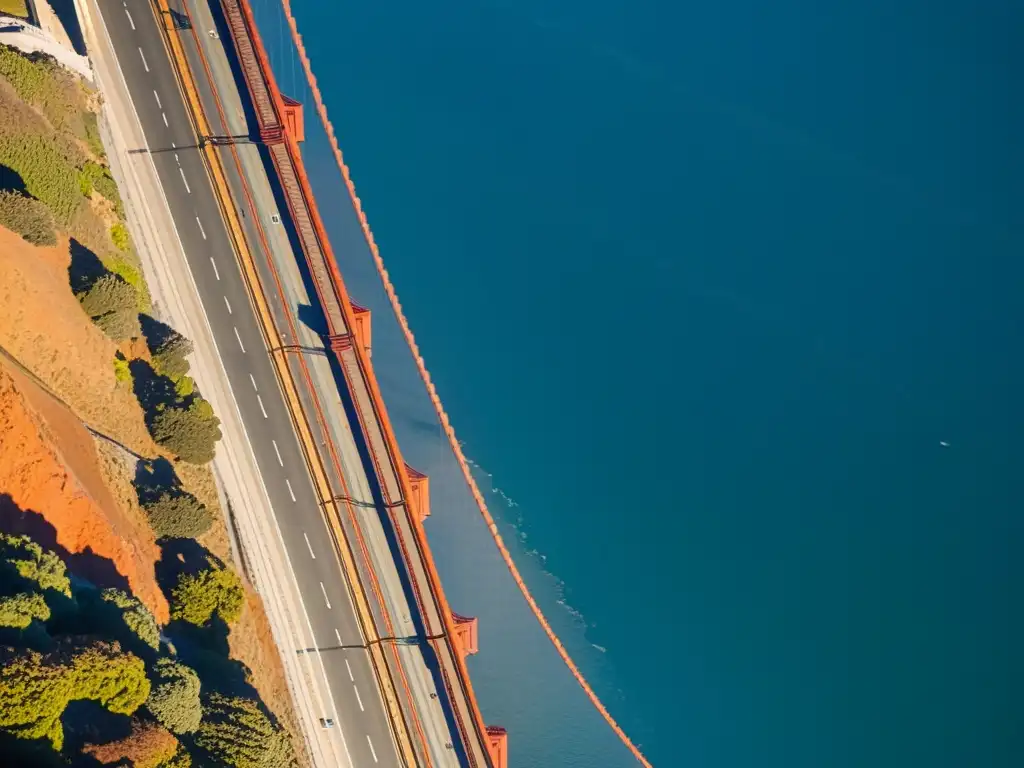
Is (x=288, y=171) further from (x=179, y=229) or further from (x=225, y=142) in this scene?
(x=179, y=229)

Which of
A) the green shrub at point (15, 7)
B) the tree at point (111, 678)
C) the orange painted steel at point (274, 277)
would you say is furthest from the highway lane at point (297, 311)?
the tree at point (111, 678)

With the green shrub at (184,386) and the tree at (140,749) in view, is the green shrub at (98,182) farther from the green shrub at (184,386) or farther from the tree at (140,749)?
the tree at (140,749)

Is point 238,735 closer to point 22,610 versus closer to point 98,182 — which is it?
point 22,610

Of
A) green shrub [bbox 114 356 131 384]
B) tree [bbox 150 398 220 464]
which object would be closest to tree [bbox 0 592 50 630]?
tree [bbox 150 398 220 464]

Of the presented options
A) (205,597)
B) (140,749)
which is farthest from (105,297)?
(140,749)

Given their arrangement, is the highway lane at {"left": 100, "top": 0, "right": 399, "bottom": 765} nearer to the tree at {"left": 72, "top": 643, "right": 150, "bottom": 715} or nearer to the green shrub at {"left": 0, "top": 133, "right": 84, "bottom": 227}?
the green shrub at {"left": 0, "top": 133, "right": 84, "bottom": 227}

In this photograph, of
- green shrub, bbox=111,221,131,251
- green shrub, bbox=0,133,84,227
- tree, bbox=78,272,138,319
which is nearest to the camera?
green shrub, bbox=0,133,84,227
